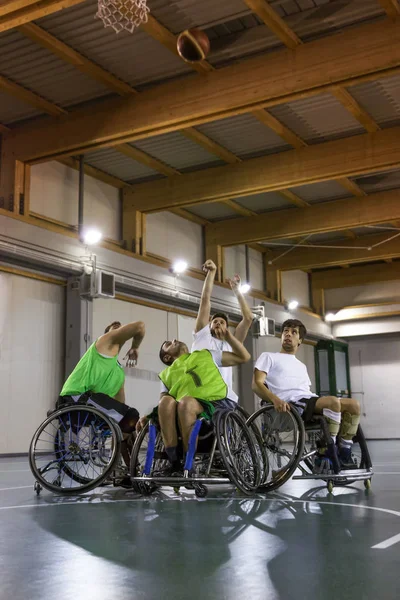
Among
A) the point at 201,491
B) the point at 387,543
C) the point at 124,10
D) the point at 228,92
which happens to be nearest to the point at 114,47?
the point at 228,92

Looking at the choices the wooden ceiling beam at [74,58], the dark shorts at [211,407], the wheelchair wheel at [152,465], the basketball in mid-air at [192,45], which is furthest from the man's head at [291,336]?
the wooden ceiling beam at [74,58]

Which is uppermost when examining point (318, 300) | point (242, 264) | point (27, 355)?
point (242, 264)

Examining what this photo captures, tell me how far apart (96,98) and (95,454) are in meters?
5.88

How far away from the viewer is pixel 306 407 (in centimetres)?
449

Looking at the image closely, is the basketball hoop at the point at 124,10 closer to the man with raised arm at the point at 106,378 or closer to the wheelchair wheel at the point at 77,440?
the man with raised arm at the point at 106,378

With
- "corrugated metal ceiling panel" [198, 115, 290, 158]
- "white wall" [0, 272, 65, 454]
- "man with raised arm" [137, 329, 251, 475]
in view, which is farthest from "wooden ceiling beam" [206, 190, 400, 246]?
"man with raised arm" [137, 329, 251, 475]

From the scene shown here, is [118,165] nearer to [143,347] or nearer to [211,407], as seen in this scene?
[143,347]

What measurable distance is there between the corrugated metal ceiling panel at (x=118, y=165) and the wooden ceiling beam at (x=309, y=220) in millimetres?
2838

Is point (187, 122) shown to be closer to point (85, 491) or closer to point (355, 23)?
point (355, 23)

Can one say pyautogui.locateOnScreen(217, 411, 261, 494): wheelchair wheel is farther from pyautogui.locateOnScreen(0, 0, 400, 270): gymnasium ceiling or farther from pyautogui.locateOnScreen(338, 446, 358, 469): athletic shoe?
pyautogui.locateOnScreen(0, 0, 400, 270): gymnasium ceiling

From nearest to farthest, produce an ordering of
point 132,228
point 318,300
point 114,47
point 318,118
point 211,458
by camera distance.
→ point 211,458, point 114,47, point 318,118, point 132,228, point 318,300

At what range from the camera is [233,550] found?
2352mm

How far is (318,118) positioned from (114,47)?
3427mm

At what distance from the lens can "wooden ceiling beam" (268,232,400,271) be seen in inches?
605
